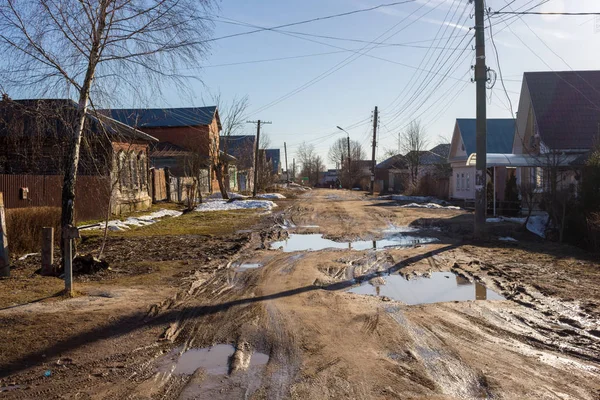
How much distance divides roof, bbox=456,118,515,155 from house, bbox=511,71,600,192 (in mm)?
8925

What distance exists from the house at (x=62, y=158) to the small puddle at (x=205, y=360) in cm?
543

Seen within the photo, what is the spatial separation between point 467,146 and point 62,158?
30.0 metres

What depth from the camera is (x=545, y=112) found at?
89.2 feet

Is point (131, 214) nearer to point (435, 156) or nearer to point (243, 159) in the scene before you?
point (243, 159)

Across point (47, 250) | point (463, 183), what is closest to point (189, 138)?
point (463, 183)

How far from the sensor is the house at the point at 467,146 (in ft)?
121

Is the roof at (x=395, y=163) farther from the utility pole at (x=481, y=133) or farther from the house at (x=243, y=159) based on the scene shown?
the utility pole at (x=481, y=133)

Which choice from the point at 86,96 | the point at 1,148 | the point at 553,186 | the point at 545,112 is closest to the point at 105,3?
the point at 86,96

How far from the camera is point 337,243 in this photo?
15.1 metres

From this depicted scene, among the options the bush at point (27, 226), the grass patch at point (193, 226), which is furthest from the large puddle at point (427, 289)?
the grass patch at point (193, 226)

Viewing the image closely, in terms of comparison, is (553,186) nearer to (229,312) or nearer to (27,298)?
(229,312)

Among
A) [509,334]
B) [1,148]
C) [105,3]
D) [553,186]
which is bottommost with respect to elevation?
[509,334]

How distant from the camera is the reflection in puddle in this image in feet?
46.5

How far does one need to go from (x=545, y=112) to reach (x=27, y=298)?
26.1 meters
